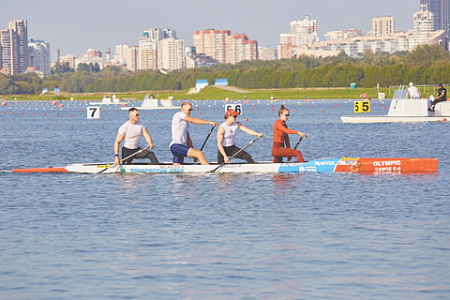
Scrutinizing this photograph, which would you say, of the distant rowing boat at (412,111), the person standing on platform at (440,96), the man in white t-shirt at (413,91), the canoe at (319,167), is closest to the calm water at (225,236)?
the canoe at (319,167)

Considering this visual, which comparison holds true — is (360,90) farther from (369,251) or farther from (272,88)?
(369,251)

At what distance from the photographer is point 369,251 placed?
12.6 meters

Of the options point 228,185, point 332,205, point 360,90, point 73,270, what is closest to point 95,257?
point 73,270

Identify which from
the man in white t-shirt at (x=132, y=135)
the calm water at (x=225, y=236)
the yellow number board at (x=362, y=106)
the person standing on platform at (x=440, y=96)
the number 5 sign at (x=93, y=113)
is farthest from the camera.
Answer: the number 5 sign at (x=93, y=113)

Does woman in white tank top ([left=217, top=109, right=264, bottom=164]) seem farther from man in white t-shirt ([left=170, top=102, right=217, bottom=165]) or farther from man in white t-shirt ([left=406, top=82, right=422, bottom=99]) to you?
man in white t-shirt ([left=406, top=82, right=422, bottom=99])

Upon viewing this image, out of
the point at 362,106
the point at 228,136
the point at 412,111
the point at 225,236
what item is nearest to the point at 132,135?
the point at 228,136

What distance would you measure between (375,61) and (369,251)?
17144cm

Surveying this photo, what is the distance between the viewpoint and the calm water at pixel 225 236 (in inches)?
423

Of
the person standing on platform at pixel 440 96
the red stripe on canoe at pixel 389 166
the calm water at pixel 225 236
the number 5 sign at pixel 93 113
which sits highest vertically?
the person standing on platform at pixel 440 96

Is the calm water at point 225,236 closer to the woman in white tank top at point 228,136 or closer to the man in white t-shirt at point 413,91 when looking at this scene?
the woman in white tank top at point 228,136

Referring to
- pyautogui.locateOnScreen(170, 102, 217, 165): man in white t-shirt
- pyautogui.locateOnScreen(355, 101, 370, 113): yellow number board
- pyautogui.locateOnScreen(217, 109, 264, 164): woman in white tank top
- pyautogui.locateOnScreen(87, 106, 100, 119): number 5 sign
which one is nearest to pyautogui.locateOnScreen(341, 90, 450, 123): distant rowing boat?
pyautogui.locateOnScreen(355, 101, 370, 113): yellow number board

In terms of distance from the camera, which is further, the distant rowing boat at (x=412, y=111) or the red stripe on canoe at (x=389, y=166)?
the distant rowing boat at (x=412, y=111)

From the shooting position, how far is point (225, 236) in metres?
14.0

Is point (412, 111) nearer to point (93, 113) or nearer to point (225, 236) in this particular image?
point (93, 113)
